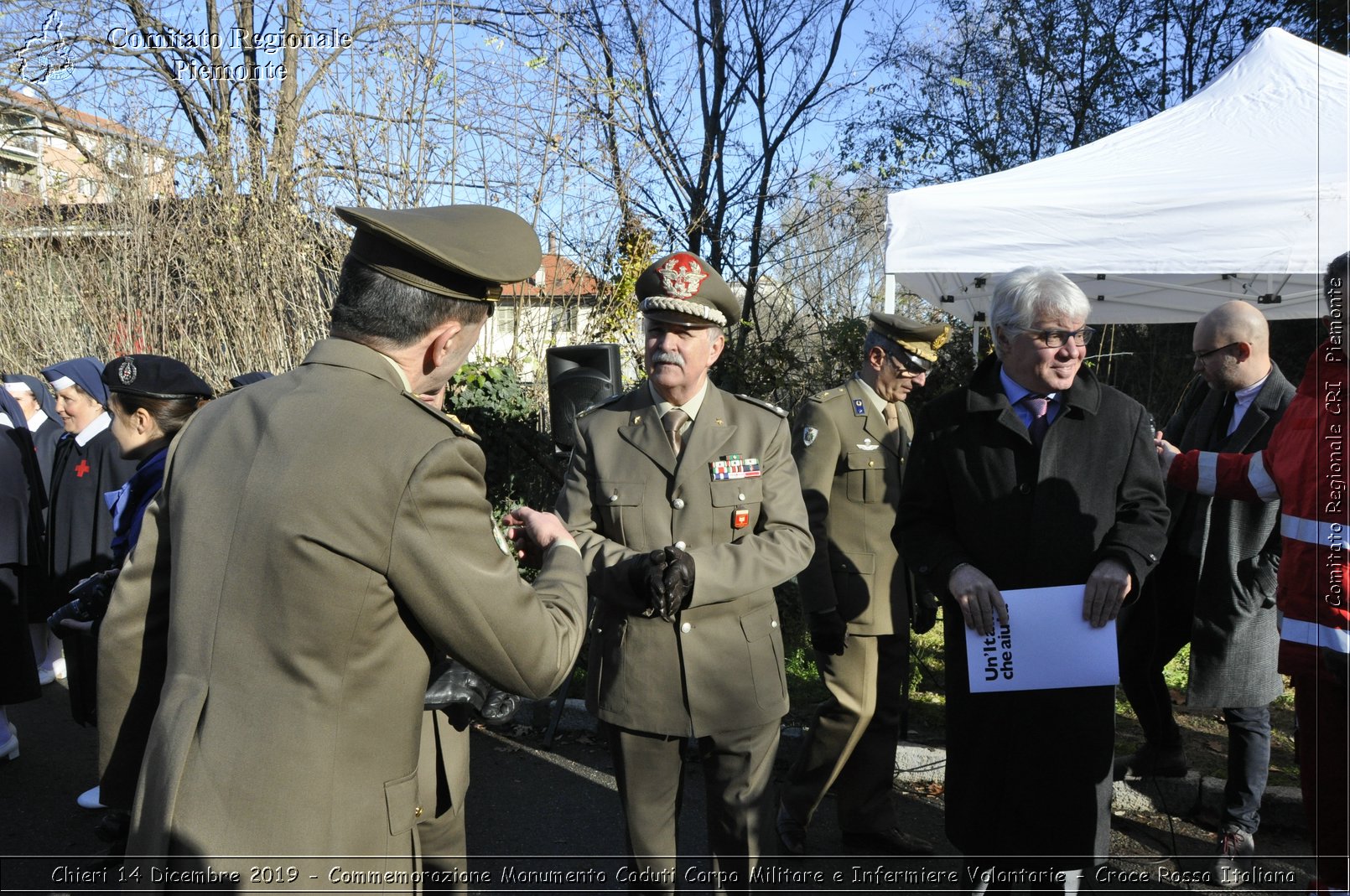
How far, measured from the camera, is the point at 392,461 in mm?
1533

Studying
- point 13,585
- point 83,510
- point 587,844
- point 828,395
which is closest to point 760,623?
point 828,395

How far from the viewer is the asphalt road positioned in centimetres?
378

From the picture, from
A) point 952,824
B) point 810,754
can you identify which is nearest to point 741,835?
point 952,824

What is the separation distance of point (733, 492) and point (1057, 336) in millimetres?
1048

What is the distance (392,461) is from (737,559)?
145 centimetres

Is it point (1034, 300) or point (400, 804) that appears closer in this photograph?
point (400, 804)

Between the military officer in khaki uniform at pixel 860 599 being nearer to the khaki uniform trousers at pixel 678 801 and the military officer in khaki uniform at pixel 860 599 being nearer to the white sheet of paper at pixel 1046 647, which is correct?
the khaki uniform trousers at pixel 678 801

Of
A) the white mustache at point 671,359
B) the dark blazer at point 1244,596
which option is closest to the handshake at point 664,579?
the white mustache at point 671,359

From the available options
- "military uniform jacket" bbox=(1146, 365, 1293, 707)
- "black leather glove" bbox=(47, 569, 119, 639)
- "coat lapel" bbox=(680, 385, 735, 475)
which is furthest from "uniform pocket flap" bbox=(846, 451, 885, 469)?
"black leather glove" bbox=(47, 569, 119, 639)

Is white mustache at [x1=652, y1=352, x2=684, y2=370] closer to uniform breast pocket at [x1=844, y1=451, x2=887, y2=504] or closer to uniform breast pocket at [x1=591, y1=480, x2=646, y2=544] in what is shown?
uniform breast pocket at [x1=591, y1=480, x2=646, y2=544]

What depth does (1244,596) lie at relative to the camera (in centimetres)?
390

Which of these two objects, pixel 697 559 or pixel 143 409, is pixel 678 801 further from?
pixel 143 409

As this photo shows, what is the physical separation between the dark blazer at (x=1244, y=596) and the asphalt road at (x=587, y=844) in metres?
0.66

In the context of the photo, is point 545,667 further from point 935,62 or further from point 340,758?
point 935,62
